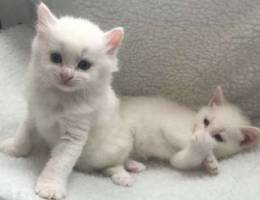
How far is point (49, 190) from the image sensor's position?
1069 mm

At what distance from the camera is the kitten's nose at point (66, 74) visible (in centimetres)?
104

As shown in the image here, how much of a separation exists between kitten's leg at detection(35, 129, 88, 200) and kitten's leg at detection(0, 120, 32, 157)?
0.10 m

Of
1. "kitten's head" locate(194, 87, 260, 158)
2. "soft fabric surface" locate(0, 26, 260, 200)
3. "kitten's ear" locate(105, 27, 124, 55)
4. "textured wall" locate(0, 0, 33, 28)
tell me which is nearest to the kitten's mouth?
"kitten's ear" locate(105, 27, 124, 55)

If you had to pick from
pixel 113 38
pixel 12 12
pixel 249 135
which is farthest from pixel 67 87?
pixel 12 12

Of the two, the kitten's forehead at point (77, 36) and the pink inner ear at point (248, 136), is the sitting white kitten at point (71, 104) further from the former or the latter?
the pink inner ear at point (248, 136)

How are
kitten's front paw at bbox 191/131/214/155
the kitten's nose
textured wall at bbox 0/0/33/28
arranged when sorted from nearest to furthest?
the kitten's nose < kitten's front paw at bbox 191/131/214/155 < textured wall at bbox 0/0/33/28

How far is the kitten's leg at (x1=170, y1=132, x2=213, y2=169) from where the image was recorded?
120 cm

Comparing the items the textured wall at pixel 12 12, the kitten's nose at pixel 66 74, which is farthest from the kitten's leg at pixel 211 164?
the textured wall at pixel 12 12

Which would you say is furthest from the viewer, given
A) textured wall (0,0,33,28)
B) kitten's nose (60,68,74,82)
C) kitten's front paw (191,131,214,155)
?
textured wall (0,0,33,28)

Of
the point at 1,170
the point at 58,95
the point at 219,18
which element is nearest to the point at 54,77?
the point at 58,95

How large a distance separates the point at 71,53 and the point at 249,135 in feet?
1.64

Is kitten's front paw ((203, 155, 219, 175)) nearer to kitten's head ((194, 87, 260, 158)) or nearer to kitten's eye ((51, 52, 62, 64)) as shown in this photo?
kitten's head ((194, 87, 260, 158))

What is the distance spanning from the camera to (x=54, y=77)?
3.47 ft

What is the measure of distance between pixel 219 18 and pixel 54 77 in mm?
495
